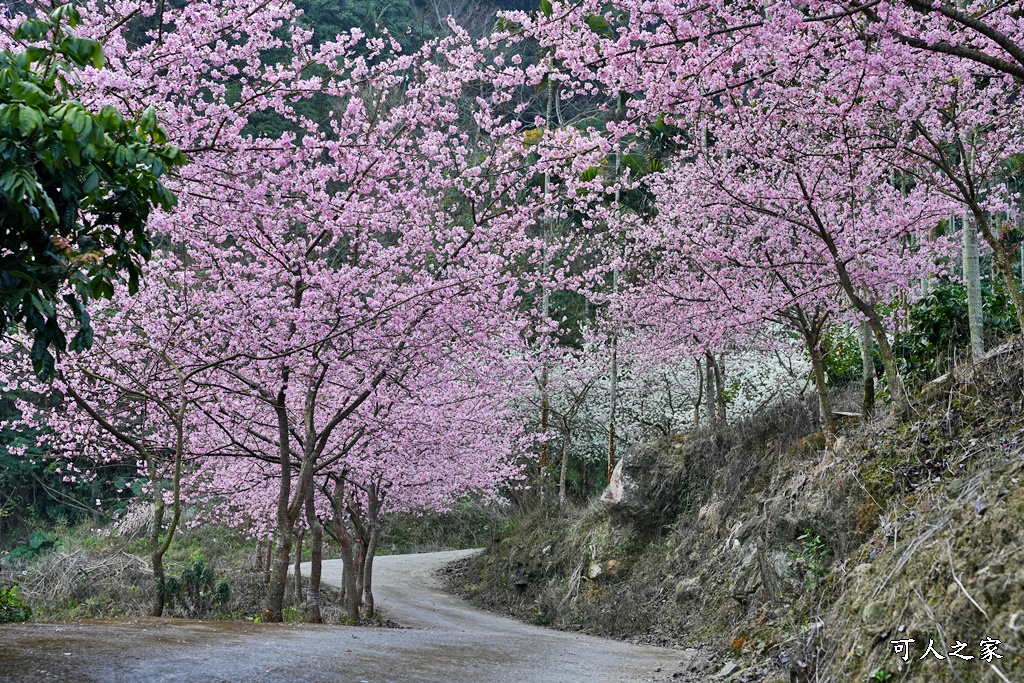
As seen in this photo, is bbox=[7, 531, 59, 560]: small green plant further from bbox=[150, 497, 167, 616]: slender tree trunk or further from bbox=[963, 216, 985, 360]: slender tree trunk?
bbox=[963, 216, 985, 360]: slender tree trunk

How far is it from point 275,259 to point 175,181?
2.03 metres

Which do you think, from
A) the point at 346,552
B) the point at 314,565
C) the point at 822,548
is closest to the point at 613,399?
the point at 346,552

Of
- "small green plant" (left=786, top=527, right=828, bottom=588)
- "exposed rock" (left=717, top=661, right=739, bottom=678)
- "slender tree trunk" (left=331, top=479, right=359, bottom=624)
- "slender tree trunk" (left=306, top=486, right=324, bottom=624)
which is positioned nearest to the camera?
"exposed rock" (left=717, top=661, right=739, bottom=678)

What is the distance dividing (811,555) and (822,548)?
0.20 m

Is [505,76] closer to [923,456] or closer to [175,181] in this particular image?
[175,181]

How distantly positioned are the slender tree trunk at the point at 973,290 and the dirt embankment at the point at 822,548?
1.23 metres

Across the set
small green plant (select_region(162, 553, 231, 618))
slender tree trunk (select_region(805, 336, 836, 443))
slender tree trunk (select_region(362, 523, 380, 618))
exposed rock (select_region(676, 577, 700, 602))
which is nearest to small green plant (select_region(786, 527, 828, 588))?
slender tree trunk (select_region(805, 336, 836, 443))

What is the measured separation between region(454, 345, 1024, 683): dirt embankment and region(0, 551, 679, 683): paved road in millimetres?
1321

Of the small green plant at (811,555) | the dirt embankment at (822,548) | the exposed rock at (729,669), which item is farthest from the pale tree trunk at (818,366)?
the exposed rock at (729,669)

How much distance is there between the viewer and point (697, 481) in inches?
583

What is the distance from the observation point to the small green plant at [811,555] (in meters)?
7.46

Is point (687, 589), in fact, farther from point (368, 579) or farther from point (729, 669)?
point (368, 579)

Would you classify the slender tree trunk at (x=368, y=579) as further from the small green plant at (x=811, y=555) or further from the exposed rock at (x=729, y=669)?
the exposed rock at (x=729, y=669)

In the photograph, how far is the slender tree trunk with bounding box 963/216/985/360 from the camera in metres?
8.38
